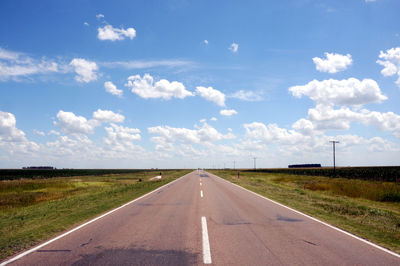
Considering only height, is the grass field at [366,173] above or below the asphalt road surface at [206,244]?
below

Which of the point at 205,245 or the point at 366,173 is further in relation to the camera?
the point at 366,173

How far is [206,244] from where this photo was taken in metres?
6.03

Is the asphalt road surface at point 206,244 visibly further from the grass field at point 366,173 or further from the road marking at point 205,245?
the grass field at point 366,173

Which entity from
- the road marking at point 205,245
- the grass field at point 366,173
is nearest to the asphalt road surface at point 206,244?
the road marking at point 205,245

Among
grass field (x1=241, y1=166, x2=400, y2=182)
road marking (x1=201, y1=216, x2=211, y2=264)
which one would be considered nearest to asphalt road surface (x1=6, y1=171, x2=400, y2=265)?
road marking (x1=201, y1=216, x2=211, y2=264)

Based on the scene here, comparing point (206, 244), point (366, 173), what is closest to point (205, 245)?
point (206, 244)

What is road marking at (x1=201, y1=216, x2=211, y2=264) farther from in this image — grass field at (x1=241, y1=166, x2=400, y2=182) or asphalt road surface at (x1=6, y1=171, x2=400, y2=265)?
grass field at (x1=241, y1=166, x2=400, y2=182)

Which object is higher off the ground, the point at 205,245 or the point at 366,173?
the point at 205,245

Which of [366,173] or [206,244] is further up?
[206,244]

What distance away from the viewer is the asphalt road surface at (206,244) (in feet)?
16.4

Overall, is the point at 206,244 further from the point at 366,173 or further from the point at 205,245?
the point at 366,173

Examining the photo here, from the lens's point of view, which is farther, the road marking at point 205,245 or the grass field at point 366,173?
the grass field at point 366,173

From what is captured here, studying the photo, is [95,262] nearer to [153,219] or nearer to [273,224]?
[153,219]

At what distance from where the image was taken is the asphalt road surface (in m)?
5.01
